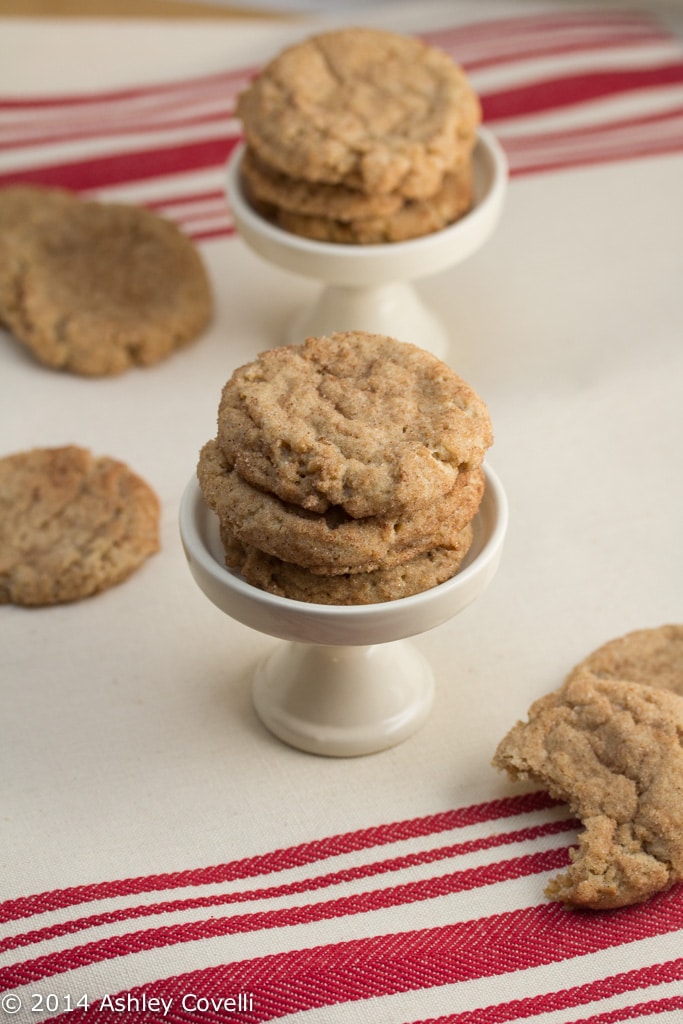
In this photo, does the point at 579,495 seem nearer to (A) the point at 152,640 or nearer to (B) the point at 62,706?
(A) the point at 152,640

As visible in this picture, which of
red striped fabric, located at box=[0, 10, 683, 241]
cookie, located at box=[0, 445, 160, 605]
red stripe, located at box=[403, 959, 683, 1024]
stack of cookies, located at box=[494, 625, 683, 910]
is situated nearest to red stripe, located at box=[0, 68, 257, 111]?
red striped fabric, located at box=[0, 10, 683, 241]

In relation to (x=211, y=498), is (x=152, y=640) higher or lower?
lower

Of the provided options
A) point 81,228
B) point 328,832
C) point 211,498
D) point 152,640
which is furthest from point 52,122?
point 328,832

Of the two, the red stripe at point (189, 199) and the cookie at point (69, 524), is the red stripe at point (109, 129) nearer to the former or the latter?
the red stripe at point (189, 199)

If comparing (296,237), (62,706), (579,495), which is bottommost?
(62,706)

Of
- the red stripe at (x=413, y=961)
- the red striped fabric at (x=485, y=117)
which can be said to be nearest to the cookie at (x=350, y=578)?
the red stripe at (x=413, y=961)

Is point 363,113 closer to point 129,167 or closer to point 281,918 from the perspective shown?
point 129,167
